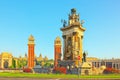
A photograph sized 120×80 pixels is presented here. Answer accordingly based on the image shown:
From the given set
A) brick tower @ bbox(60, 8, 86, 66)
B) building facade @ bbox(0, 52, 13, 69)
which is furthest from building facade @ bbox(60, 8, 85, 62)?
building facade @ bbox(0, 52, 13, 69)

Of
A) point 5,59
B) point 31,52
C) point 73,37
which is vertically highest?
point 73,37

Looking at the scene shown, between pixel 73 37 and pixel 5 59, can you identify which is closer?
pixel 73 37

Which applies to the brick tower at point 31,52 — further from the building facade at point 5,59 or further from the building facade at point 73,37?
the building facade at point 5,59

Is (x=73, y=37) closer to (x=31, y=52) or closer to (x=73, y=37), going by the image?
(x=73, y=37)

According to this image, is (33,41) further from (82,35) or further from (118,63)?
(118,63)

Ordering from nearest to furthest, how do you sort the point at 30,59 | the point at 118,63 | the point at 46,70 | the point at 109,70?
the point at 109,70 < the point at 46,70 < the point at 30,59 < the point at 118,63

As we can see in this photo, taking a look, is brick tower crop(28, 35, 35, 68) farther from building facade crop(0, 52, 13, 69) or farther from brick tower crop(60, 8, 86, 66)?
building facade crop(0, 52, 13, 69)

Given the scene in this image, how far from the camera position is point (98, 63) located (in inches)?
5261

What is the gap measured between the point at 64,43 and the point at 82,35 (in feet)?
15.2

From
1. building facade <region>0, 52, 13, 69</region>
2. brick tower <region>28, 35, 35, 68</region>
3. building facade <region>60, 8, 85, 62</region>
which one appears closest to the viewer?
building facade <region>60, 8, 85, 62</region>

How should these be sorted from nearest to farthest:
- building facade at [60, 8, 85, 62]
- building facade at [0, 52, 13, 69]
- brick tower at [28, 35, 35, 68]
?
1. building facade at [60, 8, 85, 62]
2. brick tower at [28, 35, 35, 68]
3. building facade at [0, 52, 13, 69]

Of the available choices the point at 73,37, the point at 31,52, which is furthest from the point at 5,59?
the point at 73,37

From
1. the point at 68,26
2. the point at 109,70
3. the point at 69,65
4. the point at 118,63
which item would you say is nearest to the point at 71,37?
the point at 68,26

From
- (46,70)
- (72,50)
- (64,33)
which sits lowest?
(46,70)
